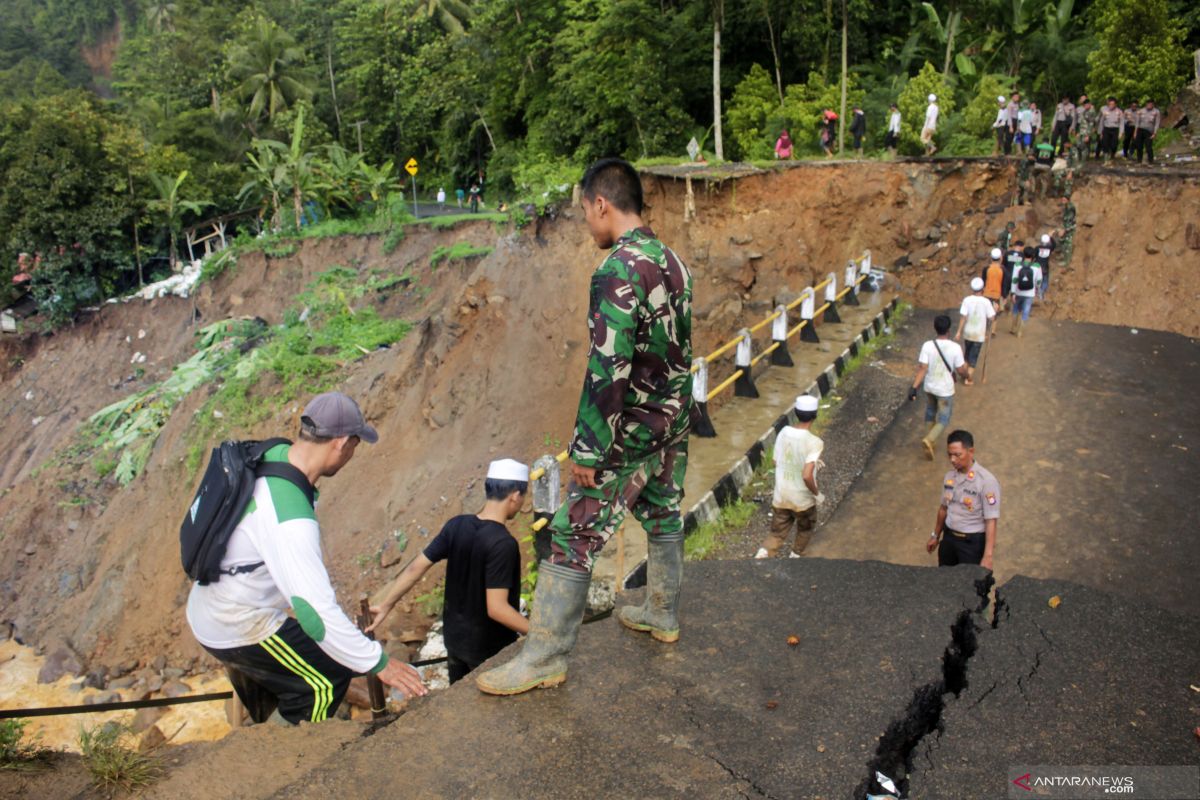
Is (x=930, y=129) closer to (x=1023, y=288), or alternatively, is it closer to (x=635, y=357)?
(x=1023, y=288)

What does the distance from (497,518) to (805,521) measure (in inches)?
133

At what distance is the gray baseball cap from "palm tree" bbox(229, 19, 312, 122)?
127ft

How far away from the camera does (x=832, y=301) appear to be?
14172mm

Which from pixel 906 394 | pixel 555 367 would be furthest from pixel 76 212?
pixel 906 394

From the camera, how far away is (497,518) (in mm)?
3971

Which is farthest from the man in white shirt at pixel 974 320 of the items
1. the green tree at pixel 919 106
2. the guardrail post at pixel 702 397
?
the green tree at pixel 919 106

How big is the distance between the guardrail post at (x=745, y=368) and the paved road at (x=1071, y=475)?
151 cm

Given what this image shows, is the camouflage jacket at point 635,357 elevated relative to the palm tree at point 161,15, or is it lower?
lower

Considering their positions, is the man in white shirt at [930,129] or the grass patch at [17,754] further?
the man in white shirt at [930,129]

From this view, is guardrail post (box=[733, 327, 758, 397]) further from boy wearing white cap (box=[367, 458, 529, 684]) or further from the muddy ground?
boy wearing white cap (box=[367, 458, 529, 684])

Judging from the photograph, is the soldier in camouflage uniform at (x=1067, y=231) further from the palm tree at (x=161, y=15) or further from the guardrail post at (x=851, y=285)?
the palm tree at (x=161, y=15)

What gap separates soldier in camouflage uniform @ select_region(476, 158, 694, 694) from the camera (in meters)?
3.00

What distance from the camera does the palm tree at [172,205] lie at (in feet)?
94.2
